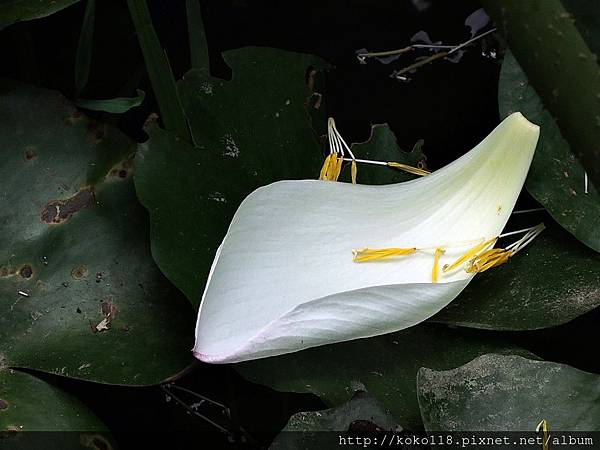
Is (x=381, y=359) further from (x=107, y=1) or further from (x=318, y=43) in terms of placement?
(x=107, y=1)

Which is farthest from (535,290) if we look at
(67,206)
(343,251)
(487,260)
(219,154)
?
(67,206)

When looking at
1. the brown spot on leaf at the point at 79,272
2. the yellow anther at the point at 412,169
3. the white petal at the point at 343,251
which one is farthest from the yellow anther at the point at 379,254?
the brown spot on leaf at the point at 79,272

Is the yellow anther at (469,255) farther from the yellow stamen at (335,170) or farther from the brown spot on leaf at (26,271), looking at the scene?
the brown spot on leaf at (26,271)

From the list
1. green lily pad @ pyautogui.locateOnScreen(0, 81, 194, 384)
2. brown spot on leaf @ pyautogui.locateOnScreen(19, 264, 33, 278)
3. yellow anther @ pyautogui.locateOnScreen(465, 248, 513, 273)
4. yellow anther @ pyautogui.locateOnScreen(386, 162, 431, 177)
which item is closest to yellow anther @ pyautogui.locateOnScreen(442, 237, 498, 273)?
yellow anther @ pyautogui.locateOnScreen(465, 248, 513, 273)

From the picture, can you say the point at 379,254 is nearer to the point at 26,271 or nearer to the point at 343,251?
the point at 343,251

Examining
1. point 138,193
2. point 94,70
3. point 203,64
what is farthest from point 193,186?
point 94,70
